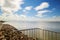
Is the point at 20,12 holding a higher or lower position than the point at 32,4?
lower

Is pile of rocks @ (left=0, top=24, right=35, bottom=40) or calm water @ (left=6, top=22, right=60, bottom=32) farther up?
calm water @ (left=6, top=22, right=60, bottom=32)

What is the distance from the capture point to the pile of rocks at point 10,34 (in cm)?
180

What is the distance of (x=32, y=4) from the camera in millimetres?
1873

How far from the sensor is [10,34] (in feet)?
5.96

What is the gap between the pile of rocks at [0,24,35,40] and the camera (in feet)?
5.89

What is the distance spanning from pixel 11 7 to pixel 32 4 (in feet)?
1.24

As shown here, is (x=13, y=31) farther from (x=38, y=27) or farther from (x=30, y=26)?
(x=38, y=27)

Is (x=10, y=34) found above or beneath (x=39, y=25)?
beneath

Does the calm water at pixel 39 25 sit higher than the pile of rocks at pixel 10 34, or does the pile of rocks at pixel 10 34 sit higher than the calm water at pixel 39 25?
the calm water at pixel 39 25

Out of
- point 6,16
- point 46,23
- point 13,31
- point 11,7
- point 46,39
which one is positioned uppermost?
point 11,7

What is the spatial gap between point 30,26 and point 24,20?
151mm

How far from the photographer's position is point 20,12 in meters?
1.87

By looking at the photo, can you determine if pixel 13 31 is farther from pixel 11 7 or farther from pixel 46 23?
pixel 46 23

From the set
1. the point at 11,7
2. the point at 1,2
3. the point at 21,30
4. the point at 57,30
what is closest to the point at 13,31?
the point at 21,30
